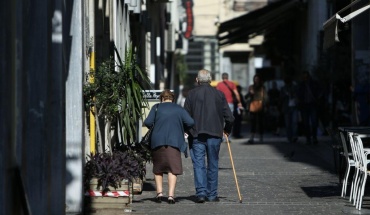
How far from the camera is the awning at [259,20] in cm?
4456

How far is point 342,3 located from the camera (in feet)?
108

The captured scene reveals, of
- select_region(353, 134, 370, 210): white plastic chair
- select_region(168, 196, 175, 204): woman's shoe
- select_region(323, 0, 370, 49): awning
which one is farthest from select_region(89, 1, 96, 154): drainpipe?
select_region(353, 134, 370, 210): white plastic chair

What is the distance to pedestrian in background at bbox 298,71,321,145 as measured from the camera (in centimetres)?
2923

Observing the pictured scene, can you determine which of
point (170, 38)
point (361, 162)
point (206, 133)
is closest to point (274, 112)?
point (170, 38)

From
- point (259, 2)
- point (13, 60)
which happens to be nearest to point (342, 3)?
point (13, 60)

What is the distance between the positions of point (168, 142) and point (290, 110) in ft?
49.9

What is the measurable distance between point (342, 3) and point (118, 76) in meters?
17.4

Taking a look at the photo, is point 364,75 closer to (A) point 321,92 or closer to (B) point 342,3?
(A) point 321,92

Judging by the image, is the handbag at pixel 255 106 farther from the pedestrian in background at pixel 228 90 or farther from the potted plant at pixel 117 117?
the potted plant at pixel 117 117

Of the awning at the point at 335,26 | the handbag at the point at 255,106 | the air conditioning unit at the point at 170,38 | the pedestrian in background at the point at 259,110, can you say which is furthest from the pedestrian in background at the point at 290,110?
the air conditioning unit at the point at 170,38

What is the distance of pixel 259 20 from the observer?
44969 millimetres

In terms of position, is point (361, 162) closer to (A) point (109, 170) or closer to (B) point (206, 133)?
(B) point (206, 133)

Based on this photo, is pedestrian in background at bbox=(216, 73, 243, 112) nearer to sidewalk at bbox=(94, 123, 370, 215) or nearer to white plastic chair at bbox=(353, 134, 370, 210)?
sidewalk at bbox=(94, 123, 370, 215)

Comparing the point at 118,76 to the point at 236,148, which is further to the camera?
the point at 236,148
